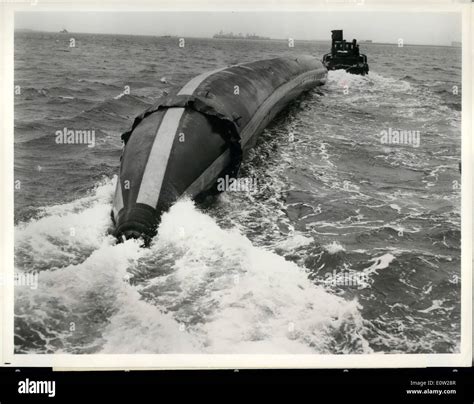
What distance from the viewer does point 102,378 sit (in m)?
5.95

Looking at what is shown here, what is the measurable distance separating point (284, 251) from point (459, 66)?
11.5ft

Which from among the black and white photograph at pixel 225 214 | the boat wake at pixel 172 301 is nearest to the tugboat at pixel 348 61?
the black and white photograph at pixel 225 214

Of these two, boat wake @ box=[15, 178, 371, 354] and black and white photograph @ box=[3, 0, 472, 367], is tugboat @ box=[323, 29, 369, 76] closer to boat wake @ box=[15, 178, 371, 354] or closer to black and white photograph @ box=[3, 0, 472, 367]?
black and white photograph @ box=[3, 0, 472, 367]

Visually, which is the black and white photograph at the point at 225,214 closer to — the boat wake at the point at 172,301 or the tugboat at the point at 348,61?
the boat wake at the point at 172,301

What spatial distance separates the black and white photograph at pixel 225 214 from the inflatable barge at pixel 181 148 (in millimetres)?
25

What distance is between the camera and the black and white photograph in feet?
18.5

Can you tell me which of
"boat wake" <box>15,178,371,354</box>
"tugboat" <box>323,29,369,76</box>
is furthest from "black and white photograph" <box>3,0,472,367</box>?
"tugboat" <box>323,29,369,76</box>

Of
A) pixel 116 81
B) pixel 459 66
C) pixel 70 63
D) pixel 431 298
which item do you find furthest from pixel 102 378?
pixel 116 81

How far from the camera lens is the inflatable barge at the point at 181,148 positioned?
6.30 meters

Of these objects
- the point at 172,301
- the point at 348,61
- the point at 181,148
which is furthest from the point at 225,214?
the point at 348,61

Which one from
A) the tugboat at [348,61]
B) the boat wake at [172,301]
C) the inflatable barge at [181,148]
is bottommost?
the boat wake at [172,301]

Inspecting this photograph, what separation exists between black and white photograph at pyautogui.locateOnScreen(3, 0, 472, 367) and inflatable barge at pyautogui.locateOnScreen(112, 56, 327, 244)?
1.0 inches

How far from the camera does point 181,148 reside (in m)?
6.84

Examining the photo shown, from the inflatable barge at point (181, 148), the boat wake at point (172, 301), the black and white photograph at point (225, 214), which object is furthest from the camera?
the inflatable barge at point (181, 148)
